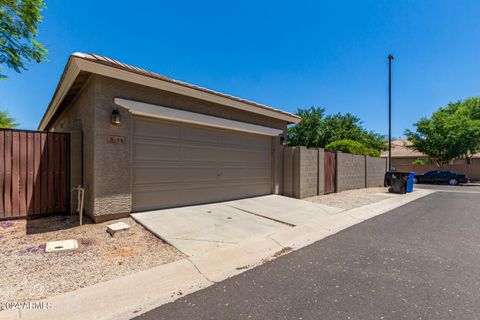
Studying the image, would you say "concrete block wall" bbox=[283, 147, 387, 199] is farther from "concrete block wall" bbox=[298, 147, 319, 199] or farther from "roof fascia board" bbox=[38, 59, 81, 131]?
"roof fascia board" bbox=[38, 59, 81, 131]

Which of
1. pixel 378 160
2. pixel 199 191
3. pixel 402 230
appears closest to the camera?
pixel 402 230

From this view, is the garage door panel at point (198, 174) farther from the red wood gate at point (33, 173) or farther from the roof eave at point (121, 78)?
the red wood gate at point (33, 173)

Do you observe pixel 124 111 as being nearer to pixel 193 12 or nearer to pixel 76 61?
pixel 76 61

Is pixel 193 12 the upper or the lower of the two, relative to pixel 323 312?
upper

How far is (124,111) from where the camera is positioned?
5.71 m

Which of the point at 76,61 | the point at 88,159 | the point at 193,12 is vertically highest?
the point at 193,12

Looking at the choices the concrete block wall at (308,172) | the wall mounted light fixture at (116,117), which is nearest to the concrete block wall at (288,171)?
the concrete block wall at (308,172)

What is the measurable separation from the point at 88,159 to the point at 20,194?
178 cm

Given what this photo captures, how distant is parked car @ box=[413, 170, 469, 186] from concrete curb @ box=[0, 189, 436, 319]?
72.8ft

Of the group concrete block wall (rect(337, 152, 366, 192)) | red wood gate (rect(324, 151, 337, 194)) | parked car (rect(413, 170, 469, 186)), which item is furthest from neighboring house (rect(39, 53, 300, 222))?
parked car (rect(413, 170, 469, 186))

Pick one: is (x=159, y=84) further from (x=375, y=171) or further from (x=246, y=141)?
(x=375, y=171)

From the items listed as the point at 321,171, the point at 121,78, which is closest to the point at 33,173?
the point at 121,78

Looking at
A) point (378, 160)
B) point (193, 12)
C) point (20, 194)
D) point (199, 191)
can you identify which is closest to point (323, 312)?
point (199, 191)

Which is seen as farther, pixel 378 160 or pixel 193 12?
pixel 378 160
